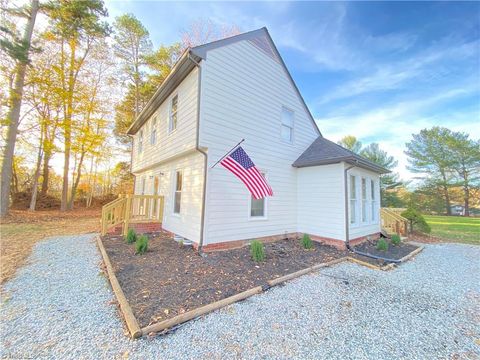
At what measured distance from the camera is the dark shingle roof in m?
6.98

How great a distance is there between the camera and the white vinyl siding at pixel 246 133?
6094mm

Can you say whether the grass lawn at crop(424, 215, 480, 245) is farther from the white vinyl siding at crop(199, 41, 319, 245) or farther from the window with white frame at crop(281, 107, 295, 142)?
the window with white frame at crop(281, 107, 295, 142)

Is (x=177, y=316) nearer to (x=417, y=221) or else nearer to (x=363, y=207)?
(x=363, y=207)

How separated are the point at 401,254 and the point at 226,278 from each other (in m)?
6.11

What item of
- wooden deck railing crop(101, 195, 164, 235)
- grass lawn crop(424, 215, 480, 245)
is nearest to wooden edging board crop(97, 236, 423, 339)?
wooden deck railing crop(101, 195, 164, 235)

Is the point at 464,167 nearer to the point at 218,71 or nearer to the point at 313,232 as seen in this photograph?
the point at 313,232

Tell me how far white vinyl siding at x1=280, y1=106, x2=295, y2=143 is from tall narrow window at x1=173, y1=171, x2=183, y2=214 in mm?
4410

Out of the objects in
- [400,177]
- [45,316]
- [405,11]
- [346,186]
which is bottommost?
[45,316]

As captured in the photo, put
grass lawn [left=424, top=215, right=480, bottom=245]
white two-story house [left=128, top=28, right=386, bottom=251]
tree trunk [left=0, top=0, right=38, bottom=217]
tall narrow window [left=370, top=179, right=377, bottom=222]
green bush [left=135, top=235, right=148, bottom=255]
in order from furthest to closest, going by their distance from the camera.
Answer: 1. tree trunk [left=0, top=0, right=38, bottom=217]
2. grass lawn [left=424, top=215, right=480, bottom=245]
3. tall narrow window [left=370, top=179, right=377, bottom=222]
4. white two-story house [left=128, top=28, right=386, bottom=251]
5. green bush [left=135, top=235, right=148, bottom=255]

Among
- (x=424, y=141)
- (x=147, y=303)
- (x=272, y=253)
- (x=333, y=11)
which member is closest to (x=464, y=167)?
(x=424, y=141)

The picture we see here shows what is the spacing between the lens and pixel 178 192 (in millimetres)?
7746

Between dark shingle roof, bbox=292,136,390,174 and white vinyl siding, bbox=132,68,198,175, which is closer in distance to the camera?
white vinyl siding, bbox=132,68,198,175

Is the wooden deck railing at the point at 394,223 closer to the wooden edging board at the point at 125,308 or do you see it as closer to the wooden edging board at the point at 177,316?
the wooden edging board at the point at 177,316

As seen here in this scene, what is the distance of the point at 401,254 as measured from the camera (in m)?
6.72
